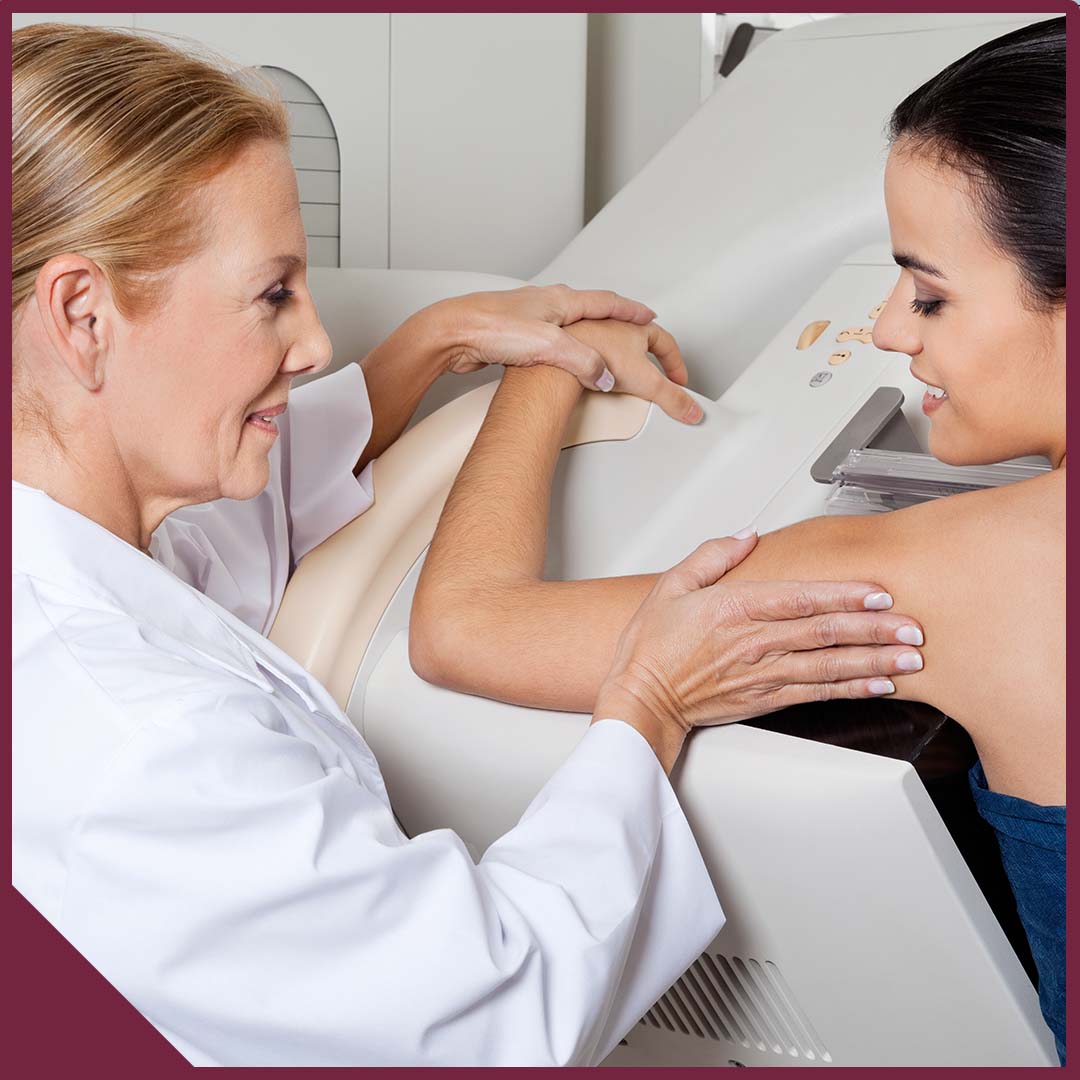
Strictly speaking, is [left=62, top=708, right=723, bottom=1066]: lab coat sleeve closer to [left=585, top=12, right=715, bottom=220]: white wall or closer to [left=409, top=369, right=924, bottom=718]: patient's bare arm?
[left=409, top=369, right=924, bottom=718]: patient's bare arm

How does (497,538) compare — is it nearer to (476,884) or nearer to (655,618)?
(655,618)

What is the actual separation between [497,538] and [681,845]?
34 centimetres

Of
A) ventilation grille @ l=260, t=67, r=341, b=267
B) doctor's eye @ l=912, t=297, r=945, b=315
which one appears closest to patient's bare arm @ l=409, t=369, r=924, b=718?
doctor's eye @ l=912, t=297, r=945, b=315

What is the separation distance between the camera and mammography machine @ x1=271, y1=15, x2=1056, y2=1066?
952mm

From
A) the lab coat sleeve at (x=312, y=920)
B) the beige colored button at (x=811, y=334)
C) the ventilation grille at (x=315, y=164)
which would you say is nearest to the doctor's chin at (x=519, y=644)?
the lab coat sleeve at (x=312, y=920)

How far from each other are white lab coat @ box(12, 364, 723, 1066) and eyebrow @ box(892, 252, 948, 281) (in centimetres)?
40

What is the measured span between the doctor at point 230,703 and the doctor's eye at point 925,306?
0.71 ft

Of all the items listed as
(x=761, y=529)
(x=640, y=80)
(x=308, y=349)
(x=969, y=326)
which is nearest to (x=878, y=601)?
(x=969, y=326)

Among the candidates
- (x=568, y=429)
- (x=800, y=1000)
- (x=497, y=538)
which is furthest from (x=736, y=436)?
(x=800, y=1000)

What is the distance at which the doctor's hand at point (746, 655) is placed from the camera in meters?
0.95

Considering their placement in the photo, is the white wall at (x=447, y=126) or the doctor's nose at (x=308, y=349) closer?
the doctor's nose at (x=308, y=349)

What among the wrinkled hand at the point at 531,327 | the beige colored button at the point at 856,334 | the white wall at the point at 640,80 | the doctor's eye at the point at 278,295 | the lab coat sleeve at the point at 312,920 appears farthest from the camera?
the white wall at the point at 640,80

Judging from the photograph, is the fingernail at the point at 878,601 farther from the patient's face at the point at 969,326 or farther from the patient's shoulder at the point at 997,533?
the patient's face at the point at 969,326

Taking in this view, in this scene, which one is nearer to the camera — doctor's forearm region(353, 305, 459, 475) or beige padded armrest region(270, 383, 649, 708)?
beige padded armrest region(270, 383, 649, 708)
